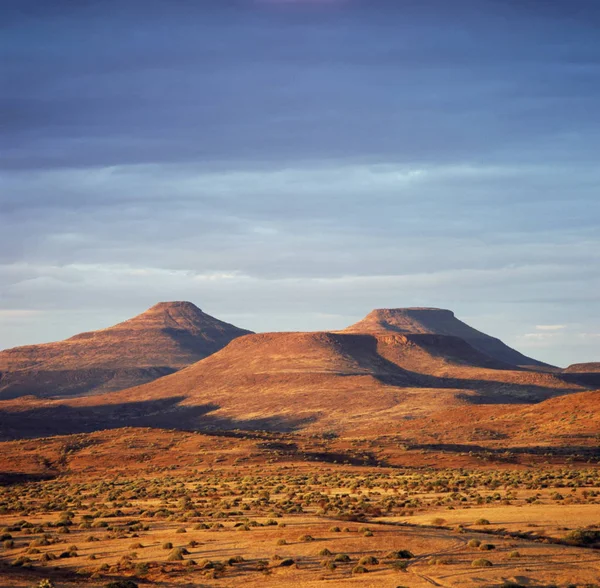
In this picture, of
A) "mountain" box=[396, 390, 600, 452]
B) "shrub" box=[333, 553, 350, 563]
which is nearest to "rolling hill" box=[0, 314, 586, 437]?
"mountain" box=[396, 390, 600, 452]

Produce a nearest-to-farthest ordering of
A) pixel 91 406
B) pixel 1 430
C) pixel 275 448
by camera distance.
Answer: pixel 275 448
pixel 1 430
pixel 91 406

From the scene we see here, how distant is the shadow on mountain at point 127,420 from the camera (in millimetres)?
142125

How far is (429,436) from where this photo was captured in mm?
110375

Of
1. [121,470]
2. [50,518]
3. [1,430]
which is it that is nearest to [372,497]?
[50,518]

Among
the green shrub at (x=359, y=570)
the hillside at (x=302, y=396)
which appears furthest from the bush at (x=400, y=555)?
the hillside at (x=302, y=396)

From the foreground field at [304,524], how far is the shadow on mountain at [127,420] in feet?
202

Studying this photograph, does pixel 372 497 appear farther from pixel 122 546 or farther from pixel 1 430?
pixel 1 430

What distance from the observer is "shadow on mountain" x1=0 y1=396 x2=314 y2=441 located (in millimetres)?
142125

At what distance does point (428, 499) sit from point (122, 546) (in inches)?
856

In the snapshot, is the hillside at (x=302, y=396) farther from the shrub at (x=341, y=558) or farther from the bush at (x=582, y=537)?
the shrub at (x=341, y=558)

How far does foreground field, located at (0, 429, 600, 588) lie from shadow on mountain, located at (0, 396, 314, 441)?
202 feet

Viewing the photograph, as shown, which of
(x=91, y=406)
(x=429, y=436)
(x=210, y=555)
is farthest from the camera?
(x=91, y=406)

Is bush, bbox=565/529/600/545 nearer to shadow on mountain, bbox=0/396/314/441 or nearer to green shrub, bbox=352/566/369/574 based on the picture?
green shrub, bbox=352/566/369/574

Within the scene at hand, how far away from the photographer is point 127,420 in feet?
525
